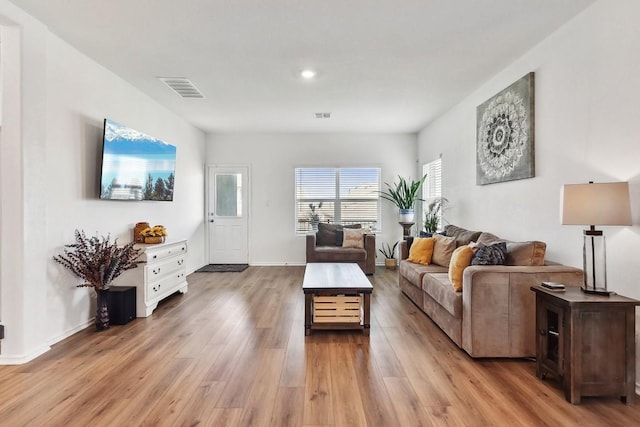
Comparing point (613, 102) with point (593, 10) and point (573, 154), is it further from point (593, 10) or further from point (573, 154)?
point (593, 10)

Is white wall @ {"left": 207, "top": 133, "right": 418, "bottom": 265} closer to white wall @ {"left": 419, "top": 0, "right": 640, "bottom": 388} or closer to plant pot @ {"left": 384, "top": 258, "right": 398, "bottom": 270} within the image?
plant pot @ {"left": 384, "top": 258, "right": 398, "bottom": 270}

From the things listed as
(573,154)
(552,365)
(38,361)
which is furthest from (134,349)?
(573,154)

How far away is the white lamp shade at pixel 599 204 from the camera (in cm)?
200

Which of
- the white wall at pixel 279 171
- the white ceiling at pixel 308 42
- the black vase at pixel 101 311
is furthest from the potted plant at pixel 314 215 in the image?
the black vase at pixel 101 311

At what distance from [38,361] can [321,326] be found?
229 cm

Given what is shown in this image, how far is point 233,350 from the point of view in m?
2.76

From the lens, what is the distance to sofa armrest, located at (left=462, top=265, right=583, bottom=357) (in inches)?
100

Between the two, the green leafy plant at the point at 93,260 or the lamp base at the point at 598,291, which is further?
the green leafy plant at the point at 93,260

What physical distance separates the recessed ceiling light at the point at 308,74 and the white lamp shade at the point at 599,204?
2679 mm

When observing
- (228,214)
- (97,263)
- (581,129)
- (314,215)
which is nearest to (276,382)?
(97,263)

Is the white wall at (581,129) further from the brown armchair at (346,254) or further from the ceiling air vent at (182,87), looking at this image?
the ceiling air vent at (182,87)

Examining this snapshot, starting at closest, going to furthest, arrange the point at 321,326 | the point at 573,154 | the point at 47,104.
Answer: the point at 573,154, the point at 47,104, the point at 321,326

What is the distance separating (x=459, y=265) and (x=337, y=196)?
4074mm

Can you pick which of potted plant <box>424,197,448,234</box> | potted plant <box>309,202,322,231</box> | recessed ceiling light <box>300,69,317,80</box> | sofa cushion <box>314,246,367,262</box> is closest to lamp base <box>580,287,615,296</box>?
recessed ceiling light <box>300,69,317,80</box>
